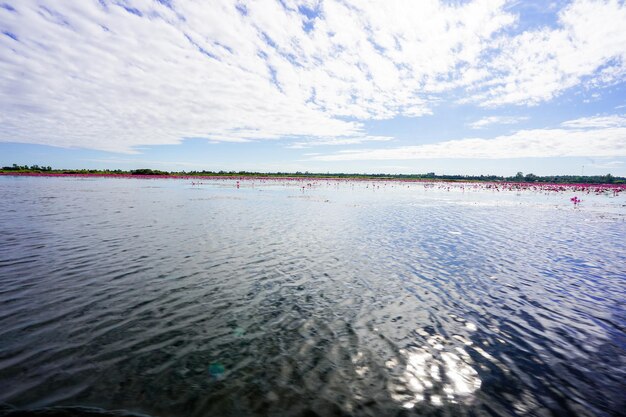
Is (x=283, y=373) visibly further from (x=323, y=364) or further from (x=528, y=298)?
(x=528, y=298)

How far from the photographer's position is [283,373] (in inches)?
246

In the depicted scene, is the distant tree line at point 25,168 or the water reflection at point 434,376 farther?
the distant tree line at point 25,168

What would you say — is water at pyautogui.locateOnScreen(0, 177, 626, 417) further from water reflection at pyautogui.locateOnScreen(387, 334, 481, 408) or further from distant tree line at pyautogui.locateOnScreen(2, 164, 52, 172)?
distant tree line at pyautogui.locateOnScreen(2, 164, 52, 172)

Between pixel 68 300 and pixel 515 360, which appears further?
pixel 68 300

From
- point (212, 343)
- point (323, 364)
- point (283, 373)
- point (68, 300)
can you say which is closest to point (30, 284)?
point (68, 300)

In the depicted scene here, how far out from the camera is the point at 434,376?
6336mm

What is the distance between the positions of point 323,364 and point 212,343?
2.72 metres

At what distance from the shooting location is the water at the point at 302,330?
5.55 m

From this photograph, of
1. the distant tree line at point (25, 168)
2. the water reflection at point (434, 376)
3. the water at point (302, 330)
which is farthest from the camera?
the distant tree line at point (25, 168)

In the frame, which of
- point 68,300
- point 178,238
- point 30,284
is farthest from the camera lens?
point 178,238

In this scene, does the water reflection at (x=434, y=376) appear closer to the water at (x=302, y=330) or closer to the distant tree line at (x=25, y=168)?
the water at (x=302, y=330)

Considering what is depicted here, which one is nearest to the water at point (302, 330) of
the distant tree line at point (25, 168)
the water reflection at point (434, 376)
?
the water reflection at point (434, 376)

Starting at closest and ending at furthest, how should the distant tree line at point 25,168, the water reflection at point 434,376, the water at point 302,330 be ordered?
the water at point 302,330 < the water reflection at point 434,376 < the distant tree line at point 25,168

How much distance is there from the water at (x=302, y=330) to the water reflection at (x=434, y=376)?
0.03 meters
